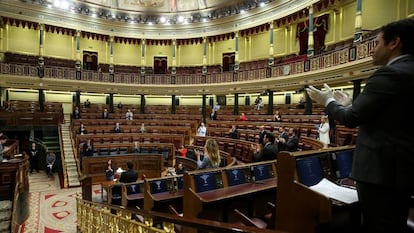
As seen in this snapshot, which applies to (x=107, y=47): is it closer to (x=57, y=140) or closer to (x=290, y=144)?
(x=57, y=140)

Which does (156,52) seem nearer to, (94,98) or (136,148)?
(94,98)

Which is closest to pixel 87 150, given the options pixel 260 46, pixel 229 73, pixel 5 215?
pixel 5 215

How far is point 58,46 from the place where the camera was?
64.6 ft

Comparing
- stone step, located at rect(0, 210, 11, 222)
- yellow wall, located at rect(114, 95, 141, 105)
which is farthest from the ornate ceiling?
stone step, located at rect(0, 210, 11, 222)

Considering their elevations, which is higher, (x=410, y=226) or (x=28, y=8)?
(x=28, y=8)

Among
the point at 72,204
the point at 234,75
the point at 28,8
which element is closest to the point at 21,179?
the point at 72,204

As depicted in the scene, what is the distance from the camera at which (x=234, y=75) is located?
17.2 m

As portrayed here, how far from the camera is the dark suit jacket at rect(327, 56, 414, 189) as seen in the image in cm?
112

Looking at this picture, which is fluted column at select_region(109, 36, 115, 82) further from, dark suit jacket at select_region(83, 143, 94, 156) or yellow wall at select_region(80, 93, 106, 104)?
dark suit jacket at select_region(83, 143, 94, 156)

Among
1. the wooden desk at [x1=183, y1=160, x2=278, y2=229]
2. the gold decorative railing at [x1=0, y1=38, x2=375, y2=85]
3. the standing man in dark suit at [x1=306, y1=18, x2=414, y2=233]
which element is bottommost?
the wooden desk at [x1=183, y1=160, x2=278, y2=229]

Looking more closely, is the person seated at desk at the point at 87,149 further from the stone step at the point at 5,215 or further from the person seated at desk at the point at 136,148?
the stone step at the point at 5,215

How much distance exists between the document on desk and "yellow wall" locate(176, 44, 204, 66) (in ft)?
69.9

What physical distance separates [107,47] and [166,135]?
1295 cm

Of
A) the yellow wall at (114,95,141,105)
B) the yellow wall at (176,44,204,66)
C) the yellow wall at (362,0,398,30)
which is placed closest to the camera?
the yellow wall at (362,0,398,30)
